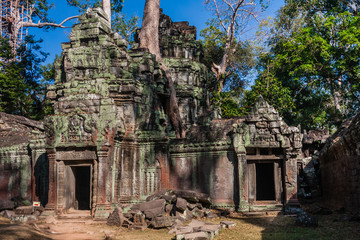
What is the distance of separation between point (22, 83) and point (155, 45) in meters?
11.2

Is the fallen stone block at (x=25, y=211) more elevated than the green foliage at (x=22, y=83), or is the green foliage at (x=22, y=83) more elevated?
the green foliage at (x=22, y=83)

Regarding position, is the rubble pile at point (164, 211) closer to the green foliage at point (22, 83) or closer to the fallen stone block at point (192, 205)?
the fallen stone block at point (192, 205)

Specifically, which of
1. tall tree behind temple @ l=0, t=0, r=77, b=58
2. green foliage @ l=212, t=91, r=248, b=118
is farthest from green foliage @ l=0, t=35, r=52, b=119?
green foliage @ l=212, t=91, r=248, b=118

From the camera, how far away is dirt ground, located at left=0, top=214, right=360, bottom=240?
8337 mm

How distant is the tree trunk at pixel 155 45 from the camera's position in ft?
55.6

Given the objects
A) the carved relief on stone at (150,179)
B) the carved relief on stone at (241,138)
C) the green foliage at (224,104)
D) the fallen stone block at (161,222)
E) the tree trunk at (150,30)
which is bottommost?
the fallen stone block at (161,222)

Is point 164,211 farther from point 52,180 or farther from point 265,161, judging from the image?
point 265,161

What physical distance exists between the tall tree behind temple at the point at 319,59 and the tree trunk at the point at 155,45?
7995mm

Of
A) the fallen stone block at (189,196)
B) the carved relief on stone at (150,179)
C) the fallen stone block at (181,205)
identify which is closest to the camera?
the fallen stone block at (181,205)

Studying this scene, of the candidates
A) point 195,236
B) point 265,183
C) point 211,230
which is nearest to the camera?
point 195,236

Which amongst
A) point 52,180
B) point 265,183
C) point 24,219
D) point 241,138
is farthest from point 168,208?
point 265,183

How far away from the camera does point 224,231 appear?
9633mm

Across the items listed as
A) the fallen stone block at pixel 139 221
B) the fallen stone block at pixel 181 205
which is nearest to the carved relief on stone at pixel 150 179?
the fallen stone block at pixel 181 205

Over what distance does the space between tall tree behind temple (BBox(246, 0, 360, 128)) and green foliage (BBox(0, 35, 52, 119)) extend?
15671 millimetres
